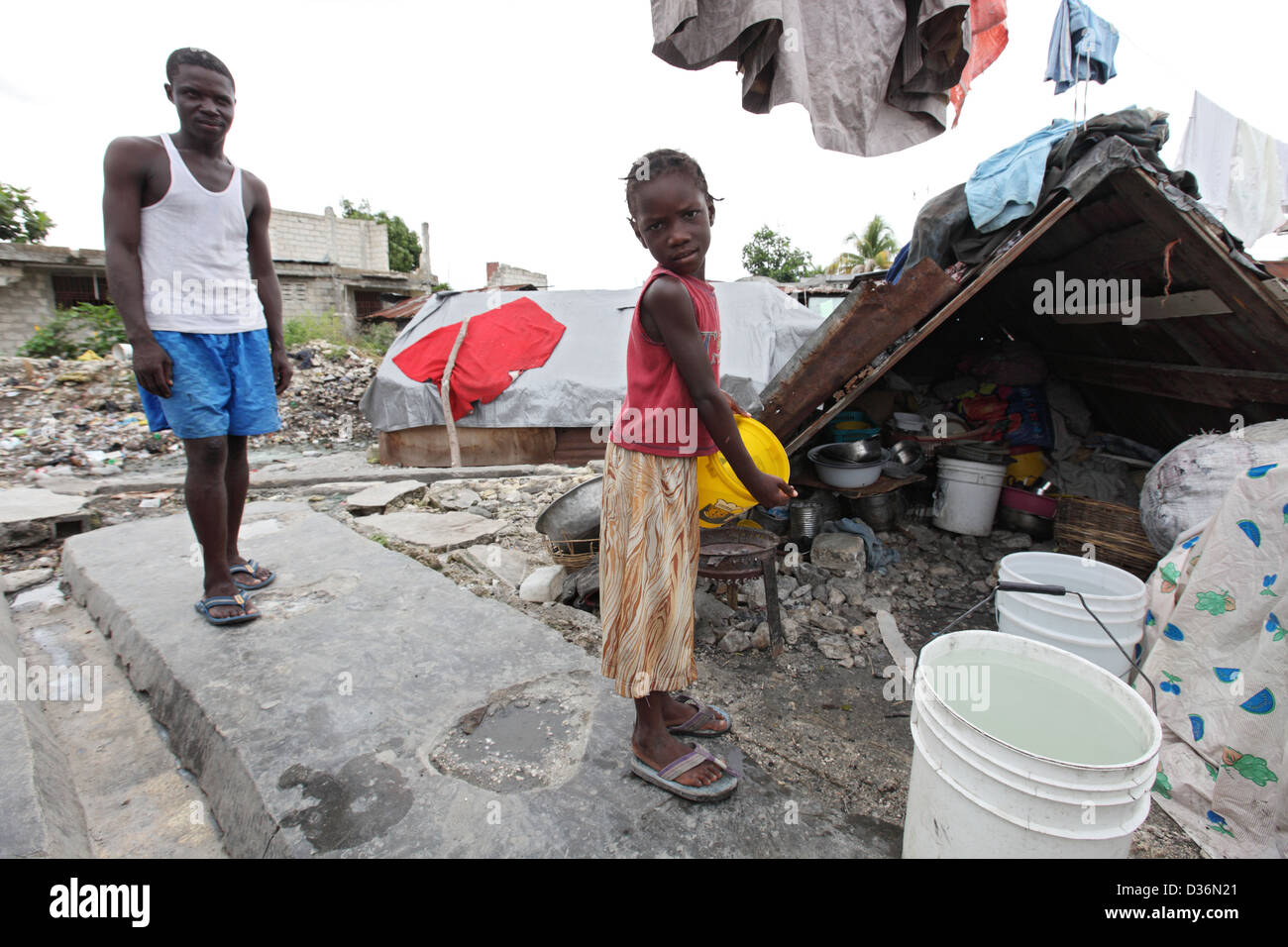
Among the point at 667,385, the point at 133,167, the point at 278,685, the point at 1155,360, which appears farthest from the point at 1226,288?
the point at 133,167

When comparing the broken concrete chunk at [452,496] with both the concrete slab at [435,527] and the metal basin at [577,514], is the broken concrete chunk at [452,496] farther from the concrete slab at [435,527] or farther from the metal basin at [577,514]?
the metal basin at [577,514]

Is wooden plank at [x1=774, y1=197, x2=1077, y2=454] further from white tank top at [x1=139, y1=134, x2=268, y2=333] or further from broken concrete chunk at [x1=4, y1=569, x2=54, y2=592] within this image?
broken concrete chunk at [x1=4, y1=569, x2=54, y2=592]

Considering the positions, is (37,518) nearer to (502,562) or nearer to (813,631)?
(502,562)

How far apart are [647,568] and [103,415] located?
11.6 metres

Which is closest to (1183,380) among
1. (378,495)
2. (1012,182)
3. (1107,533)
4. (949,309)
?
(1107,533)

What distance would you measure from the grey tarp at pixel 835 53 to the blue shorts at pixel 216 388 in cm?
204

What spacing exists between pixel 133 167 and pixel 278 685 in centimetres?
194

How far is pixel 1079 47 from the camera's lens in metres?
3.27

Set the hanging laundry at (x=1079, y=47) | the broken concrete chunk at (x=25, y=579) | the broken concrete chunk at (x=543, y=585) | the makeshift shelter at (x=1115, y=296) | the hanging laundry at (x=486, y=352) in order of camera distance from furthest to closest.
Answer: the hanging laundry at (x=486, y=352)
the broken concrete chunk at (x=543, y=585)
the broken concrete chunk at (x=25, y=579)
the hanging laundry at (x=1079, y=47)
the makeshift shelter at (x=1115, y=296)

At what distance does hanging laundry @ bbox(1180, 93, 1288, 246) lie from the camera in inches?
227

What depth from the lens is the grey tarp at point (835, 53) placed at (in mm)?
1969

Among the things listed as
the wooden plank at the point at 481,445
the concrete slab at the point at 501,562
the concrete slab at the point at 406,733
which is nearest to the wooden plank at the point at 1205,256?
the concrete slab at the point at 406,733

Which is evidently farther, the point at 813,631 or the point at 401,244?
the point at 401,244

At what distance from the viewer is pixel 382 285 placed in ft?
64.2
